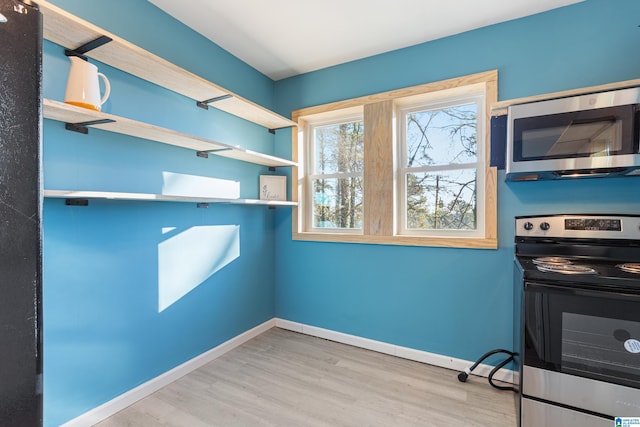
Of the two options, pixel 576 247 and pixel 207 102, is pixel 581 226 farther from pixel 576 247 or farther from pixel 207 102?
pixel 207 102

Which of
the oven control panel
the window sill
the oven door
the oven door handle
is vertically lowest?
the oven door

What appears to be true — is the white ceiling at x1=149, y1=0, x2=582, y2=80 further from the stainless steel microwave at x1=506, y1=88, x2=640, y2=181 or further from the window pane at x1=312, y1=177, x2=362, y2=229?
the window pane at x1=312, y1=177, x2=362, y2=229

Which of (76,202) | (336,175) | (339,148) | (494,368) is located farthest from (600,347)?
(76,202)

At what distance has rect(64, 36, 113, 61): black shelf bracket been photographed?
4.56 ft

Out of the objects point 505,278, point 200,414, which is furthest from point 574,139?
point 200,414

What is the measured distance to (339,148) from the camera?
2850mm

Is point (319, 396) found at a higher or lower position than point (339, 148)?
lower

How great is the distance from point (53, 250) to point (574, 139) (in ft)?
9.12

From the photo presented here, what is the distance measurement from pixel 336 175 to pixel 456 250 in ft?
4.11

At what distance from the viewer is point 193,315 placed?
220cm

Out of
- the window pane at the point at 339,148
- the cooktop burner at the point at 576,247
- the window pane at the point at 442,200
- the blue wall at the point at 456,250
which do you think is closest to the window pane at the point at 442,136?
the window pane at the point at 442,200

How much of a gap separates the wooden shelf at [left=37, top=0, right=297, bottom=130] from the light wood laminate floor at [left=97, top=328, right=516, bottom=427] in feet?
6.56

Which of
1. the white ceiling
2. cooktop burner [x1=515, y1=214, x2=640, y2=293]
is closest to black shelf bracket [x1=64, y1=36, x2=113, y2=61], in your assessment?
the white ceiling

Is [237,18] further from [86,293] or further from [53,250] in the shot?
[86,293]
